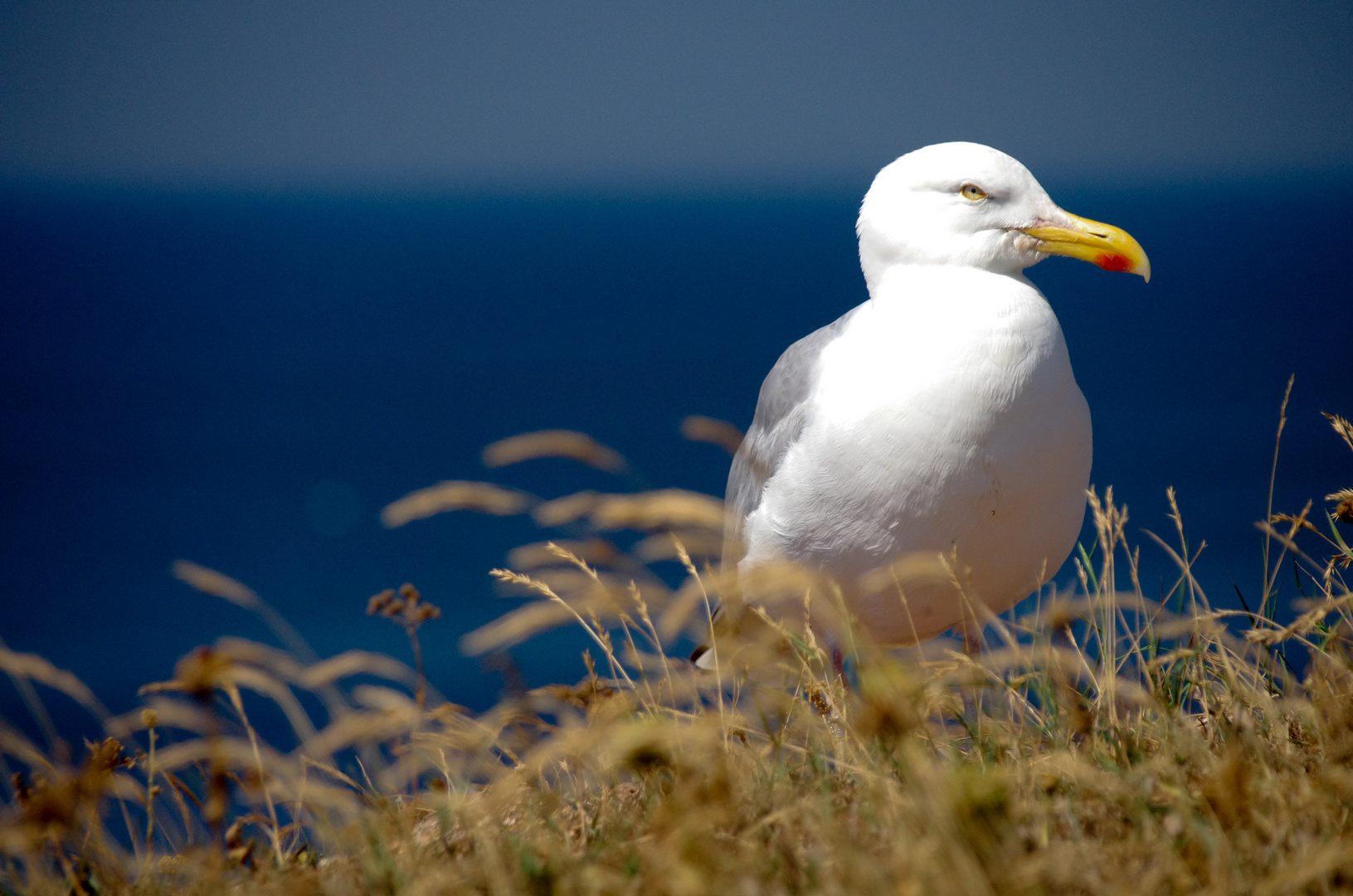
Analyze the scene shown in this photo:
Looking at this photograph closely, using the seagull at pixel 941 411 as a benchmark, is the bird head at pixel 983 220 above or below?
above

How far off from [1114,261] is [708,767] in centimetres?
183

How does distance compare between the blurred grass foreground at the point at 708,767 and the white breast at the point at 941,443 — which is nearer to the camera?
the blurred grass foreground at the point at 708,767

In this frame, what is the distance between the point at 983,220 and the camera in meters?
2.87

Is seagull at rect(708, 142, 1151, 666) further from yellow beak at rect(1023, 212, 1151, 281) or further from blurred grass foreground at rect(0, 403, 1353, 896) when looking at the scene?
blurred grass foreground at rect(0, 403, 1353, 896)

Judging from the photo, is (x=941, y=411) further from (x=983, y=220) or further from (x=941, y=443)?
(x=983, y=220)

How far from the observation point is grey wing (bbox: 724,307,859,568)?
299 cm

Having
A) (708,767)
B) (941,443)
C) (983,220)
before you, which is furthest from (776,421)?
(708,767)

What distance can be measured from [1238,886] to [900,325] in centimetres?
164

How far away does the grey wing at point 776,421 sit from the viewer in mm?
2988

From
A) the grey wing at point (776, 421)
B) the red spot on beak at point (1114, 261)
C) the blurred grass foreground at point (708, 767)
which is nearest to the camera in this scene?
the blurred grass foreground at point (708, 767)

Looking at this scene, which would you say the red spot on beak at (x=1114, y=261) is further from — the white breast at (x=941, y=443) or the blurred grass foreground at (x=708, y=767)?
the blurred grass foreground at (x=708, y=767)

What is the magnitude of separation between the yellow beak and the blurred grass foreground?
0.73 meters

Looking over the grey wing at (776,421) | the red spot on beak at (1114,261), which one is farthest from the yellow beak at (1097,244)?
the grey wing at (776,421)

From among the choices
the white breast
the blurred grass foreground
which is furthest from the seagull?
the blurred grass foreground
